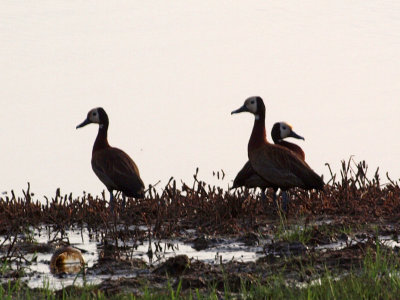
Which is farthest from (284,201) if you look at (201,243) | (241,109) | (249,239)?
(201,243)

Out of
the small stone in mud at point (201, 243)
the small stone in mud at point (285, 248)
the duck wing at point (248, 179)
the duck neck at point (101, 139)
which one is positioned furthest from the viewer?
the duck neck at point (101, 139)

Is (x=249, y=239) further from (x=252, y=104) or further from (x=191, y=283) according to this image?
(x=252, y=104)

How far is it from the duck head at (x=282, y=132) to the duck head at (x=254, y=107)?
43.3 inches

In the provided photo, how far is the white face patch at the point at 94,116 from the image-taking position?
13.9m

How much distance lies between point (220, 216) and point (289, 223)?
0.99 meters

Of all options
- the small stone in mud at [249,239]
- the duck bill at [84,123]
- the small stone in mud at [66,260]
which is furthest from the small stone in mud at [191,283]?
the duck bill at [84,123]

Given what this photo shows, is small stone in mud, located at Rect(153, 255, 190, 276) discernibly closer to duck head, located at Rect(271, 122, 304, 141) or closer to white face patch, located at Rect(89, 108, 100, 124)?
duck head, located at Rect(271, 122, 304, 141)

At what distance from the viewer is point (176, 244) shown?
9.62 meters

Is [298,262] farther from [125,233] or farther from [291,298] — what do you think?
[125,233]

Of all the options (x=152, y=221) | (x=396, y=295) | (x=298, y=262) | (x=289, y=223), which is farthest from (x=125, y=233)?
(x=396, y=295)

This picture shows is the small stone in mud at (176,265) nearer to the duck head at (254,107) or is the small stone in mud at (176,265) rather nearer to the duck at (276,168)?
the duck at (276,168)

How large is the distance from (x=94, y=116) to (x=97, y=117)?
88 mm

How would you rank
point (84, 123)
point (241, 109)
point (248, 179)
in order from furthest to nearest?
point (84, 123), point (241, 109), point (248, 179)

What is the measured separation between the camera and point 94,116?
13.9 meters
